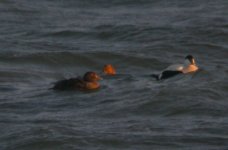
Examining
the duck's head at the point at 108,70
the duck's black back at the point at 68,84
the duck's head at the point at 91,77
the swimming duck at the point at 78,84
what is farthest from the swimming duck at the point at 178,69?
the duck's black back at the point at 68,84

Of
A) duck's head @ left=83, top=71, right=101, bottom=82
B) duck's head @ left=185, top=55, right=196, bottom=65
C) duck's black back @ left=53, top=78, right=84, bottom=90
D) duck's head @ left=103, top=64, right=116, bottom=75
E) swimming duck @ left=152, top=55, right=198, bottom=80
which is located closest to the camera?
duck's black back @ left=53, top=78, right=84, bottom=90

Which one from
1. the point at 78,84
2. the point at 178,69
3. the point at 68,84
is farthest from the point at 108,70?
the point at 68,84

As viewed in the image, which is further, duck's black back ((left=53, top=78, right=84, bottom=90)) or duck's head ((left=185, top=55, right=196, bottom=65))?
duck's head ((left=185, top=55, right=196, bottom=65))

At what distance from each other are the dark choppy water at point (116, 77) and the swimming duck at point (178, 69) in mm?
212

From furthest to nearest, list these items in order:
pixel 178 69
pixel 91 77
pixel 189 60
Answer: pixel 189 60
pixel 178 69
pixel 91 77

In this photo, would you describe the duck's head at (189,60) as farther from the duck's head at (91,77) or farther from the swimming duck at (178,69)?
the duck's head at (91,77)

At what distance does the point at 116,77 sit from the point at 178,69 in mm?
1296

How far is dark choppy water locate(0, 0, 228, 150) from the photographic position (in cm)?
1402

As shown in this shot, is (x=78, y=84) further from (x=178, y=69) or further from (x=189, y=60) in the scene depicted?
(x=189, y=60)

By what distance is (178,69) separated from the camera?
65.8 feet

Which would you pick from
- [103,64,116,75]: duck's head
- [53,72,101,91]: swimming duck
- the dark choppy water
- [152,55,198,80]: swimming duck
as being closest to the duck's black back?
[53,72,101,91]: swimming duck

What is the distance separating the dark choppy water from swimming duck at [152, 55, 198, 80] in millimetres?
212

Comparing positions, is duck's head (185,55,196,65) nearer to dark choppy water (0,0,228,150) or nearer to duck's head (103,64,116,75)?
dark choppy water (0,0,228,150)

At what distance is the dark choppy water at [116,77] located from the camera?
14.0m
